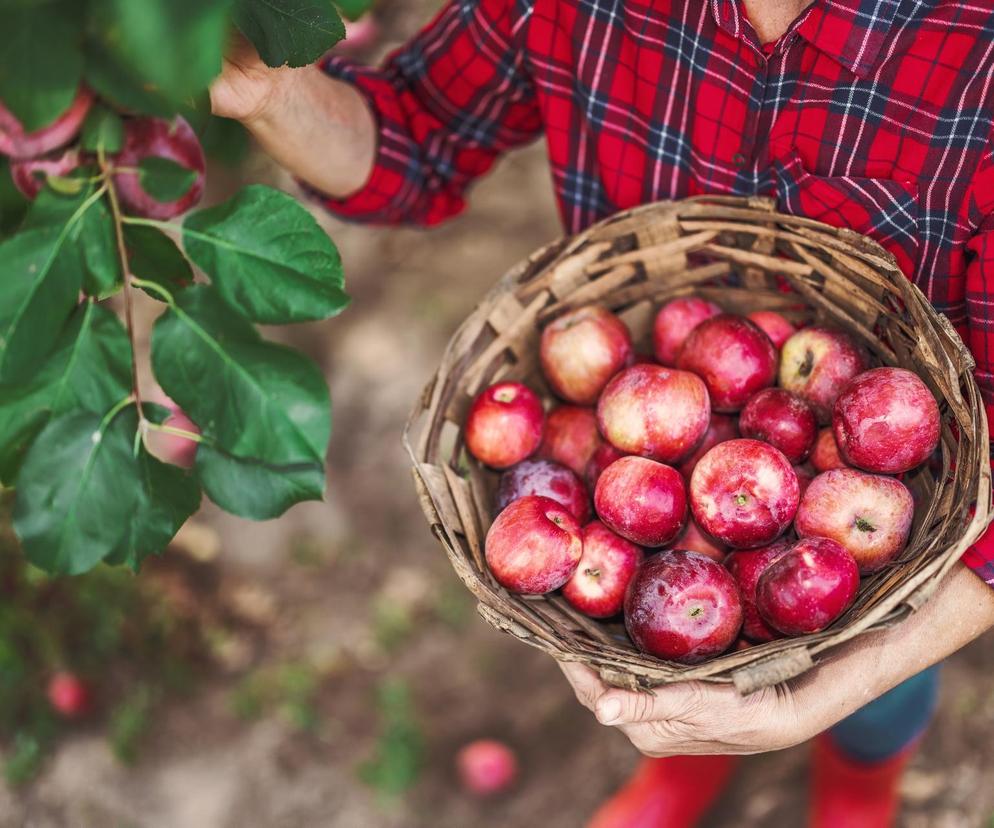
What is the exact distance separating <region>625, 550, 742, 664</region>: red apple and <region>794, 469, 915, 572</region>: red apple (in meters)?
0.19

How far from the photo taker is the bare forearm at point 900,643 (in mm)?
1324

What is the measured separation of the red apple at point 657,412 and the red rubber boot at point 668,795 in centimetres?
110

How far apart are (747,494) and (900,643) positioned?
32 cm

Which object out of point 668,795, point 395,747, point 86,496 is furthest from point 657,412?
point 395,747

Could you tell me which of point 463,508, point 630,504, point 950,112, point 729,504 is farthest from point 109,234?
point 950,112

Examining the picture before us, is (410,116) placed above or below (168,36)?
below

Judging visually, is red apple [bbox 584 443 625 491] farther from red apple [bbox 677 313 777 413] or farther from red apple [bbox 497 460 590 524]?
red apple [bbox 677 313 777 413]

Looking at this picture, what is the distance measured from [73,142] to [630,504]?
3.18 ft

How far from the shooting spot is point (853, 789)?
2246 millimetres

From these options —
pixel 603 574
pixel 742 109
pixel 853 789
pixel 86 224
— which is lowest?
pixel 853 789

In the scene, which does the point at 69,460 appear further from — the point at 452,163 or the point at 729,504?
the point at 452,163

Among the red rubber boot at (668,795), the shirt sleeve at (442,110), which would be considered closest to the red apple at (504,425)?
the shirt sleeve at (442,110)

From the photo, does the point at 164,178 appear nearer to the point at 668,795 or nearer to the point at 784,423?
the point at 784,423

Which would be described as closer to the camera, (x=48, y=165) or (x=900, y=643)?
(x=48, y=165)
